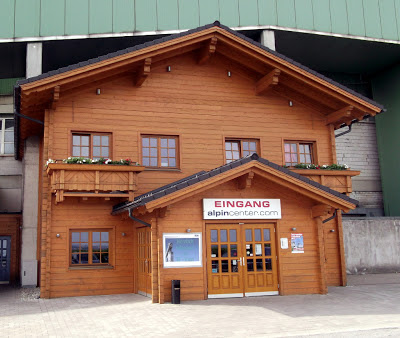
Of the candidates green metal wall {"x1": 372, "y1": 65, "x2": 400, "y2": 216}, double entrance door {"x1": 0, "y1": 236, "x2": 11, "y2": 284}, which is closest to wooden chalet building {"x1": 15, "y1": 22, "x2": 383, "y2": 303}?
double entrance door {"x1": 0, "y1": 236, "x2": 11, "y2": 284}

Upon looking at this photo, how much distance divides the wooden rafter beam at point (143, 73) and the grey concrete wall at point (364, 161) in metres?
14.1

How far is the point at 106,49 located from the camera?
20.6 m

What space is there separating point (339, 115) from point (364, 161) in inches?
411

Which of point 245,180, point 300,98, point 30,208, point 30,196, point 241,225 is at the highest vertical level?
point 300,98

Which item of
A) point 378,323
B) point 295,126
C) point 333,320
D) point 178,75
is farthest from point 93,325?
point 295,126

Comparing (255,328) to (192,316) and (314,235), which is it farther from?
(314,235)

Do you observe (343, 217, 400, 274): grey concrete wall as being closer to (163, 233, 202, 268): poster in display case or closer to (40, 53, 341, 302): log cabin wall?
(40, 53, 341, 302): log cabin wall

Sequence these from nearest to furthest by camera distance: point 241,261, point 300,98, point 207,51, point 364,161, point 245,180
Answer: point 245,180 < point 241,261 < point 207,51 < point 300,98 < point 364,161

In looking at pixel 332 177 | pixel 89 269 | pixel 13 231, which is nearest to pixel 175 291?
pixel 89 269

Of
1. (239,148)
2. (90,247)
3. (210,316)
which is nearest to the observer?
(210,316)

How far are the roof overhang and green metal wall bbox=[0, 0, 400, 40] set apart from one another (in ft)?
12.0

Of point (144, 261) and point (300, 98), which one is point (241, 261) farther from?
point (300, 98)

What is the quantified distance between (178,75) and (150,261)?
6.67 metres

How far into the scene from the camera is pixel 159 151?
53.3ft
